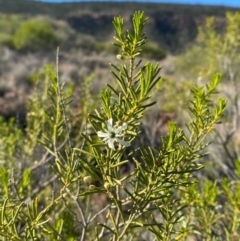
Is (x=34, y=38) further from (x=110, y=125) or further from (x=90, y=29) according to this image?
(x=110, y=125)

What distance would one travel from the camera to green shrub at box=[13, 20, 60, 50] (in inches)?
980

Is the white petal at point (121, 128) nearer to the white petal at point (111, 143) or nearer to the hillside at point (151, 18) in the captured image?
the white petal at point (111, 143)

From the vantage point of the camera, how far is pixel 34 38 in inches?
995

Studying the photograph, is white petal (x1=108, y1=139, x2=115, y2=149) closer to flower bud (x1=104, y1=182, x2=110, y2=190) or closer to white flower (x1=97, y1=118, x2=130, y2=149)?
white flower (x1=97, y1=118, x2=130, y2=149)

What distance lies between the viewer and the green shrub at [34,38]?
2489cm

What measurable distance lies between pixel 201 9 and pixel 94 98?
49.7 m

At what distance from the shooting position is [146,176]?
114 cm

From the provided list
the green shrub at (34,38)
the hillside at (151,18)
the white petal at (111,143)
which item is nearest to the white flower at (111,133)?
the white petal at (111,143)

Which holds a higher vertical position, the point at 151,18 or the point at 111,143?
the point at 111,143

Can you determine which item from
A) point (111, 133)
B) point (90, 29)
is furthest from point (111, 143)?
point (90, 29)

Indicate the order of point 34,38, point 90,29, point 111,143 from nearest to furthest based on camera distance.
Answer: point 111,143, point 34,38, point 90,29

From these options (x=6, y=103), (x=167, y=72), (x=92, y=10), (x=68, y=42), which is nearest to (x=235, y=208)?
(x=6, y=103)

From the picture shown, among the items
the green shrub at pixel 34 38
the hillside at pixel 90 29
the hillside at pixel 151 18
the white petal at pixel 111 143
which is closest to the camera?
the white petal at pixel 111 143

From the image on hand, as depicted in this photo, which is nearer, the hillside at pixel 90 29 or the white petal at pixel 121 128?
the white petal at pixel 121 128
